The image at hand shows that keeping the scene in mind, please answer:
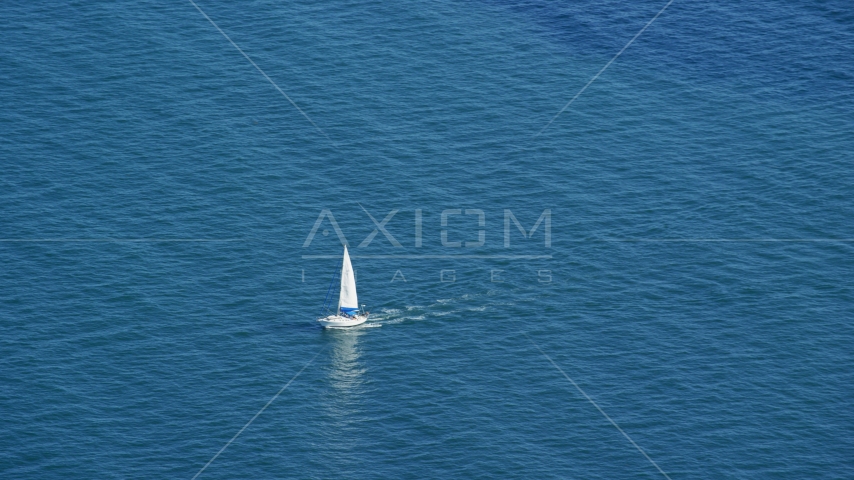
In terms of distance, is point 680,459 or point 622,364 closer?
point 680,459

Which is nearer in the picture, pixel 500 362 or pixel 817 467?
pixel 817 467

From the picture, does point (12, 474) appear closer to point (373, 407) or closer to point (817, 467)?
point (373, 407)

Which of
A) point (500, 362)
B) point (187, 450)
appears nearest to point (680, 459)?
point (500, 362)

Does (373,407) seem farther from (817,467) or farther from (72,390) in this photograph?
(817,467)

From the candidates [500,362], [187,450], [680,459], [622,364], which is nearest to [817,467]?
[680,459]
